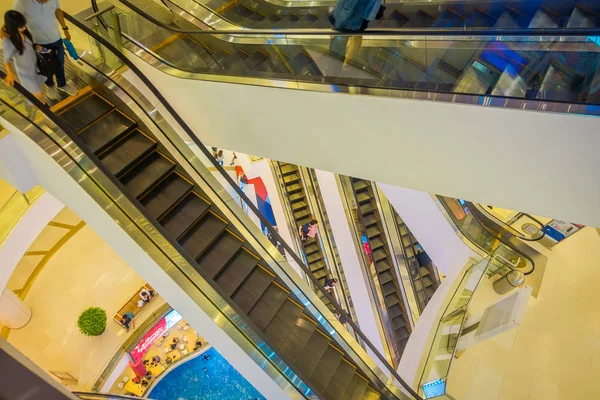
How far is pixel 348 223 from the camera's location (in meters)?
10.0

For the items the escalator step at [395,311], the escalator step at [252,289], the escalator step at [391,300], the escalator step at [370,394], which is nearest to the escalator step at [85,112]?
the escalator step at [252,289]

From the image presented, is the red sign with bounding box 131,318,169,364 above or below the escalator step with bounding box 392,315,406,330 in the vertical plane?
below

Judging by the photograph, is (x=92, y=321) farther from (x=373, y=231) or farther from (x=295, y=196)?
(x=373, y=231)

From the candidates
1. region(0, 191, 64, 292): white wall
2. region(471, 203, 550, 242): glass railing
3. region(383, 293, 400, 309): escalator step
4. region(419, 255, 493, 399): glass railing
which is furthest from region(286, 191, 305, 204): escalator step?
region(0, 191, 64, 292): white wall

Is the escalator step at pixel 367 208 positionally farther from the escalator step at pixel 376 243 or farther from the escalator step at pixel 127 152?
the escalator step at pixel 127 152

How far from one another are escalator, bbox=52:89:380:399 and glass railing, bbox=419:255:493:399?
3.03ft

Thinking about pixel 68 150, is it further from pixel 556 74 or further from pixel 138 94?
pixel 556 74

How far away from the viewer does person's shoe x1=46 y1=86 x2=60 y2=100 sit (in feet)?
14.5

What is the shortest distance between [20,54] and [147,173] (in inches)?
67.6

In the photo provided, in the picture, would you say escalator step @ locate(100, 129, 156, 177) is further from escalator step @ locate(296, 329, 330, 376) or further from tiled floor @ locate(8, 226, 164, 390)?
tiled floor @ locate(8, 226, 164, 390)

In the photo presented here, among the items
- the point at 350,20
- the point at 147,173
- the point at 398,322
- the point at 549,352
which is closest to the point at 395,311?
the point at 398,322

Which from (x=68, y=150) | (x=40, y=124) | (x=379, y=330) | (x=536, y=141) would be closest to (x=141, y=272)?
(x=68, y=150)

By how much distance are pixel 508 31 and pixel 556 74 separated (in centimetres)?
50

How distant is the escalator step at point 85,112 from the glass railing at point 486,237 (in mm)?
5859
